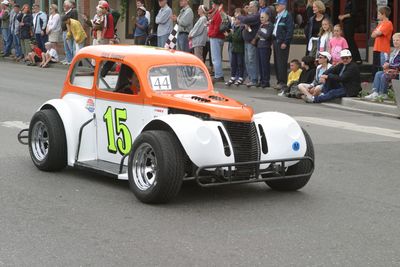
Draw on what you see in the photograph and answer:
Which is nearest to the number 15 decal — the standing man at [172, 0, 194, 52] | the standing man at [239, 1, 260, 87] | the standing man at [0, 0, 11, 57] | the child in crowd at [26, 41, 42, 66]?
the standing man at [239, 1, 260, 87]

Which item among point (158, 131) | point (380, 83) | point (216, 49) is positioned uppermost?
point (216, 49)

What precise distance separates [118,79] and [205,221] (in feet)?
7.39

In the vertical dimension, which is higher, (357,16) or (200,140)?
(357,16)

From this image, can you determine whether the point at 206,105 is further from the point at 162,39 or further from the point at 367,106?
the point at 162,39

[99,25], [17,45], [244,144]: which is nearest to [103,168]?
[244,144]

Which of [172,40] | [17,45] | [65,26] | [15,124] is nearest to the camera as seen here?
[15,124]

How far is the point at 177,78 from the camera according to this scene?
8477 mm

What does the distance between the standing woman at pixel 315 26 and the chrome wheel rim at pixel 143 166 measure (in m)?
11.2

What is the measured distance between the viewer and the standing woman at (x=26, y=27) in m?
29.1

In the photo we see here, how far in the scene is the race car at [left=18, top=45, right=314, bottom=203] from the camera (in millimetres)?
7410

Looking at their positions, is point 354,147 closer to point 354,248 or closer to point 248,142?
point 248,142

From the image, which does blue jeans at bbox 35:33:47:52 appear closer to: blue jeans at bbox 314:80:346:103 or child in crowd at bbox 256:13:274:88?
child in crowd at bbox 256:13:274:88

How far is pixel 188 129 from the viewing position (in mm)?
7359

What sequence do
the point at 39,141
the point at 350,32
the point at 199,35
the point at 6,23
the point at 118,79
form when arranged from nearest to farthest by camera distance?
1. the point at 118,79
2. the point at 39,141
3. the point at 199,35
4. the point at 350,32
5. the point at 6,23
